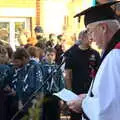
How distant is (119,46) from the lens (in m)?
2.99

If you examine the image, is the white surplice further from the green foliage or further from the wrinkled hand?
the green foliage

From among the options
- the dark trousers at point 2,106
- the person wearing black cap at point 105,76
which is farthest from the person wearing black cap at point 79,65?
the person wearing black cap at point 105,76

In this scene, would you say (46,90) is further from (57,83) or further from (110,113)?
(110,113)

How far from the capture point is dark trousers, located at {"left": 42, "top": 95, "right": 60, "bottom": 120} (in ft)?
20.4

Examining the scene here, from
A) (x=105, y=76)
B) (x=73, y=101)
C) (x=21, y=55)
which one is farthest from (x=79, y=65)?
(x=105, y=76)

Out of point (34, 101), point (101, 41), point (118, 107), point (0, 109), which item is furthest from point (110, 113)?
point (0, 109)

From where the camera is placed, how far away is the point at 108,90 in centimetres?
289

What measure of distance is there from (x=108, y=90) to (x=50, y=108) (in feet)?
A: 11.6

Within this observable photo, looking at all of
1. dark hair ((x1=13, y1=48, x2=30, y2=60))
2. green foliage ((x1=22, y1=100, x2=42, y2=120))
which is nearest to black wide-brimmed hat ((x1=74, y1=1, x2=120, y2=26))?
green foliage ((x1=22, y1=100, x2=42, y2=120))

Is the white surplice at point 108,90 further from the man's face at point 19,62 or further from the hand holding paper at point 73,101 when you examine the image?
the man's face at point 19,62

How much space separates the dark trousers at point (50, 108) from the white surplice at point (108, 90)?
3.20m

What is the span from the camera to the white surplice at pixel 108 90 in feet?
9.43

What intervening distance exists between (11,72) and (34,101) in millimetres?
1099

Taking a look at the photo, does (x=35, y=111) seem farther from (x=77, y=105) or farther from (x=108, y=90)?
(x=108, y=90)
